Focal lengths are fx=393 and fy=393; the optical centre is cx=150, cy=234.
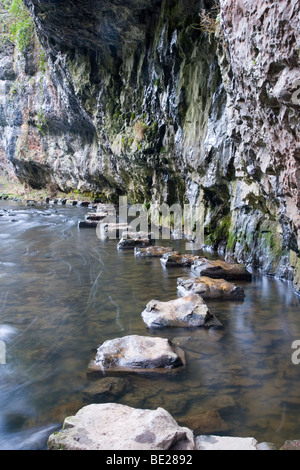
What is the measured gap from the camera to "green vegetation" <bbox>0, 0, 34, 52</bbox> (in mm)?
32875

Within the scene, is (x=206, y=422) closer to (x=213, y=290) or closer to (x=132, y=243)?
(x=213, y=290)

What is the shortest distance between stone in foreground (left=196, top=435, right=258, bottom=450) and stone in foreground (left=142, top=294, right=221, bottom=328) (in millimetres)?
2849

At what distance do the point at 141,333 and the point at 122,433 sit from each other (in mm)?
2675

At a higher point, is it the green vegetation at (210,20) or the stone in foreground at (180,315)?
the green vegetation at (210,20)

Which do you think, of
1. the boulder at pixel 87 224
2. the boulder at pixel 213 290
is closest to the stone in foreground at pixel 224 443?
the boulder at pixel 213 290

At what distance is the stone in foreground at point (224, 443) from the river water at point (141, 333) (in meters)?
0.30

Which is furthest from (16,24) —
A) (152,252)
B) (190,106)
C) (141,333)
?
(141,333)

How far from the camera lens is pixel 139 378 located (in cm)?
460

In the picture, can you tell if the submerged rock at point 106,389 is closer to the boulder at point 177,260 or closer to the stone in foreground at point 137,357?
the stone in foreground at point 137,357

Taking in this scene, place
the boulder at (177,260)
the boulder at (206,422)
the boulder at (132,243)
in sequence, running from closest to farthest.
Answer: the boulder at (206,422) → the boulder at (177,260) → the boulder at (132,243)

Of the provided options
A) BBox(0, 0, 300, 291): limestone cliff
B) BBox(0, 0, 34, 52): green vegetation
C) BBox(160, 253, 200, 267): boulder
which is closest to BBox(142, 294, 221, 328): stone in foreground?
BBox(0, 0, 300, 291): limestone cliff

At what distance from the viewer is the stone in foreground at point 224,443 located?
10.5ft

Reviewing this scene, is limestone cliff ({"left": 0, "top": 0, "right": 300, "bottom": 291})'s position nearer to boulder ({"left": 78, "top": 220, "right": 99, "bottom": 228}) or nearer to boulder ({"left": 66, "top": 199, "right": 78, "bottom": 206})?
boulder ({"left": 66, "top": 199, "right": 78, "bottom": 206})

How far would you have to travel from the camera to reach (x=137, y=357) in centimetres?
488
